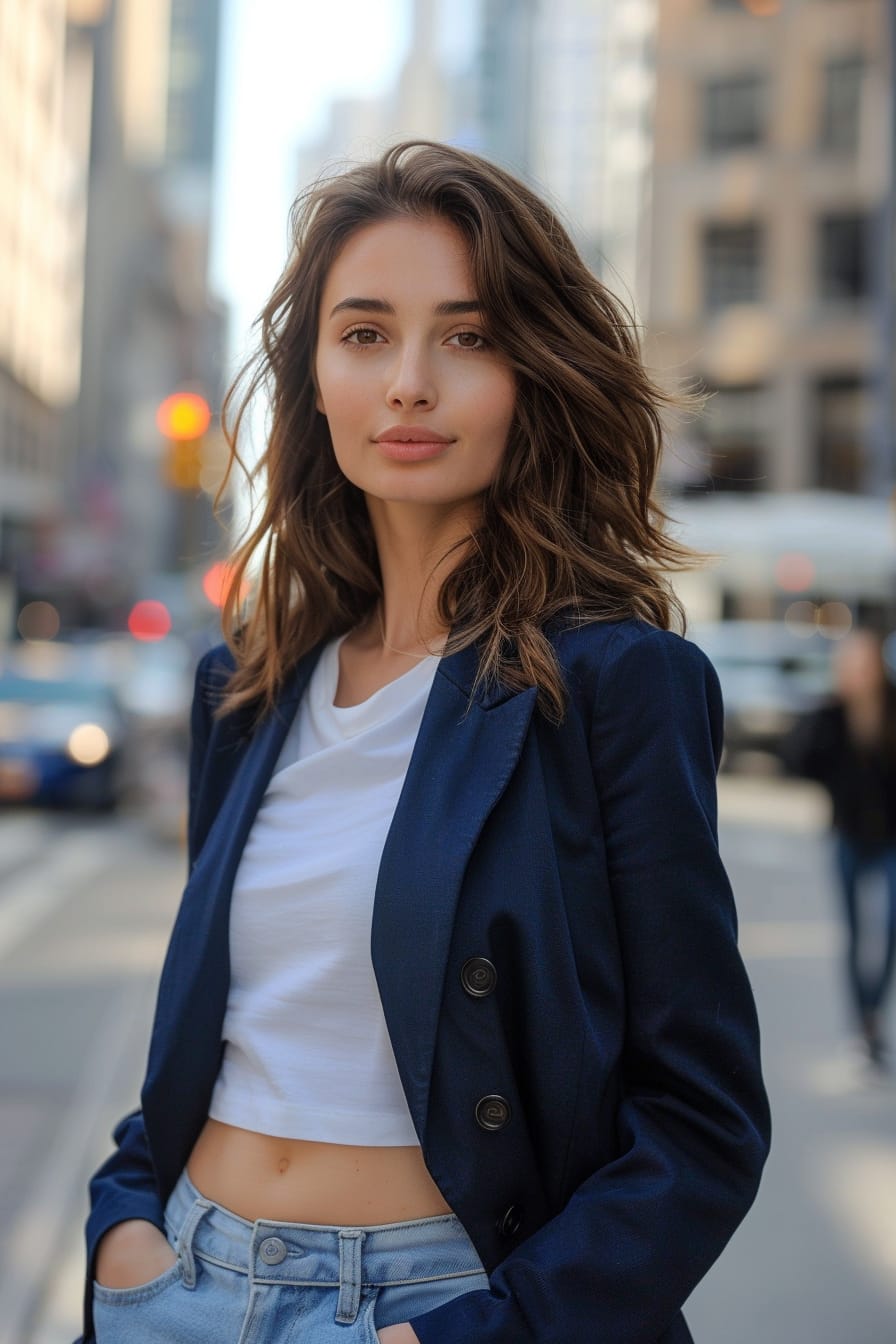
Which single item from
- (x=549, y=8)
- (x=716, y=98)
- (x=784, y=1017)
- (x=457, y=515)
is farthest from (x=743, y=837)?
(x=549, y=8)

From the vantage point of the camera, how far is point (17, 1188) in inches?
211

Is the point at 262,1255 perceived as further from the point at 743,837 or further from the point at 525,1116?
the point at 743,837

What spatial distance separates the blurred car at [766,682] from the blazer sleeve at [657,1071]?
19275mm

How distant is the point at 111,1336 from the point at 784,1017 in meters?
6.35

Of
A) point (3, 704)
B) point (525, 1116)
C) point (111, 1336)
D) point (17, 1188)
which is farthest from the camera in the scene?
point (3, 704)

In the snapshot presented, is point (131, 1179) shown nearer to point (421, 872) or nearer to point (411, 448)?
point (421, 872)

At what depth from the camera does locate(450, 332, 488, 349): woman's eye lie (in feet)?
6.50

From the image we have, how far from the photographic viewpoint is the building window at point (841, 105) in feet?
128

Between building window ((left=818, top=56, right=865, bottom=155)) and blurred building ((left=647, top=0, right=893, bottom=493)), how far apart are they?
1.3 inches

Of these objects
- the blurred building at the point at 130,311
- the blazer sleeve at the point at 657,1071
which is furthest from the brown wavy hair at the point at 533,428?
the blurred building at the point at 130,311

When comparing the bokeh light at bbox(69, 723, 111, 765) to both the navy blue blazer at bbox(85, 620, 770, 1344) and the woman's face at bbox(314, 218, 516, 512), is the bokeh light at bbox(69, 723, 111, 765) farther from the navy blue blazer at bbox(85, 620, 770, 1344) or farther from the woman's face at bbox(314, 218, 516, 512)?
the navy blue blazer at bbox(85, 620, 770, 1344)

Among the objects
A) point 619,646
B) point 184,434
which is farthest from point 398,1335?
point 184,434

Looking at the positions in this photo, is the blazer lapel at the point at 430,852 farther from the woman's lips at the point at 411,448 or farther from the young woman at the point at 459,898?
the woman's lips at the point at 411,448

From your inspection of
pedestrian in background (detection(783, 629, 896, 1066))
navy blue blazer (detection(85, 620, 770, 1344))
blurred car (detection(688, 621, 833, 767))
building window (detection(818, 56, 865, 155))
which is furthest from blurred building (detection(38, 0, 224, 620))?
navy blue blazer (detection(85, 620, 770, 1344))
